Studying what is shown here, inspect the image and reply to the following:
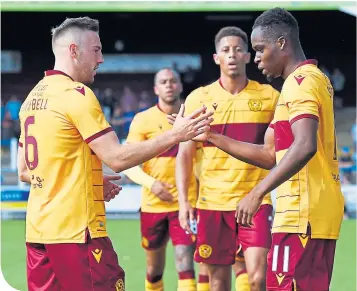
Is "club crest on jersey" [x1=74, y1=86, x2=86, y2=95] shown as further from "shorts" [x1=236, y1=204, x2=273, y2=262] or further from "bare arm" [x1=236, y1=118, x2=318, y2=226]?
"shorts" [x1=236, y1=204, x2=273, y2=262]

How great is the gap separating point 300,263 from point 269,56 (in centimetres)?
125

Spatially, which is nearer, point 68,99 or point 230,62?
point 68,99

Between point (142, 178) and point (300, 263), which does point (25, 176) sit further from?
point (142, 178)

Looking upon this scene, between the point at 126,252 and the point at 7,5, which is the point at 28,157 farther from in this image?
the point at 7,5

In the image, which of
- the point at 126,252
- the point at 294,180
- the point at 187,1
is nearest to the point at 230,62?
the point at 294,180

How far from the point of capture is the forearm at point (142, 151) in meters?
5.09

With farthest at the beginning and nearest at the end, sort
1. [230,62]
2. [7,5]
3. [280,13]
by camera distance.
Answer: [7,5] < [230,62] < [280,13]

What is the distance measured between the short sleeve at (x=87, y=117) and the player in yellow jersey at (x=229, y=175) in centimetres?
256

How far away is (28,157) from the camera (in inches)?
210

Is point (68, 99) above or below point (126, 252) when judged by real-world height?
above

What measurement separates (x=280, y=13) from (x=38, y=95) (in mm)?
1536

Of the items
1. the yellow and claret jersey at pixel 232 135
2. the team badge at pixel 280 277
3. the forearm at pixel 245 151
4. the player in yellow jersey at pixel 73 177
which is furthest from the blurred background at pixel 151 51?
the team badge at pixel 280 277

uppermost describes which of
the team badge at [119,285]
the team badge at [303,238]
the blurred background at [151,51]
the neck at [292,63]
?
the blurred background at [151,51]

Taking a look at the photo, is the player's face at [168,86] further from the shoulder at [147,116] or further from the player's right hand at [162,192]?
the player's right hand at [162,192]
